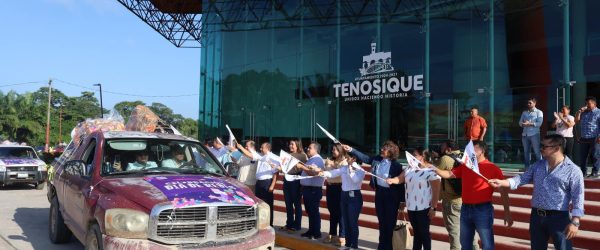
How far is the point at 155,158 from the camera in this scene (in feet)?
21.6

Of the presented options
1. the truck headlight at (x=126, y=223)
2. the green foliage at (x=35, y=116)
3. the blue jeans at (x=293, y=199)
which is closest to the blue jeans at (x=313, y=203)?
the blue jeans at (x=293, y=199)

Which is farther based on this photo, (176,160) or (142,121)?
(142,121)

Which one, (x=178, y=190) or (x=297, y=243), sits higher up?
(x=178, y=190)

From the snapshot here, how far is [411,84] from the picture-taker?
14469mm

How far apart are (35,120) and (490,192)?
204ft

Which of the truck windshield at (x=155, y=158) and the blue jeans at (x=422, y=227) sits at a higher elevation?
the truck windshield at (x=155, y=158)

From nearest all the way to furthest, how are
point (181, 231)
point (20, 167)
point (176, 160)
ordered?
point (181, 231), point (176, 160), point (20, 167)

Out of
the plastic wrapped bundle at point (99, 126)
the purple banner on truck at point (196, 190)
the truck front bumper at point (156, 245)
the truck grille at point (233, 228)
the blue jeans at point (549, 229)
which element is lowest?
the truck front bumper at point (156, 245)

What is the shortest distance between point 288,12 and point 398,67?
19.7 feet

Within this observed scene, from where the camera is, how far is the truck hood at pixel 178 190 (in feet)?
16.4

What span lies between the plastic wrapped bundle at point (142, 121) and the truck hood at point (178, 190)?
28.5 ft

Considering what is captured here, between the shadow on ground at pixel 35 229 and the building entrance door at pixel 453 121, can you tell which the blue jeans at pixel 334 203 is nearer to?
the shadow on ground at pixel 35 229

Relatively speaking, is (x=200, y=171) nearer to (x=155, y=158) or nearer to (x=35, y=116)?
A: (x=155, y=158)

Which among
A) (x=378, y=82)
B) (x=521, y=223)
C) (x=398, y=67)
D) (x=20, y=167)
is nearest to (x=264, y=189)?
(x=521, y=223)
